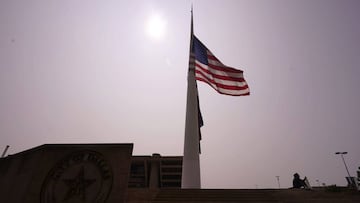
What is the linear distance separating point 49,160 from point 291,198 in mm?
9285

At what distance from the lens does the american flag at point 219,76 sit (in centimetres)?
1368

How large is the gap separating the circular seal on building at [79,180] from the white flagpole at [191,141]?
6.73 m

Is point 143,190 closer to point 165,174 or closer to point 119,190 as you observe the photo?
point 119,190

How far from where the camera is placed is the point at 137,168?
25.4m

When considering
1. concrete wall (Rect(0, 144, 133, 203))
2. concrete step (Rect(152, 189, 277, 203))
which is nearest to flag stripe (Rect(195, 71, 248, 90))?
concrete step (Rect(152, 189, 277, 203))

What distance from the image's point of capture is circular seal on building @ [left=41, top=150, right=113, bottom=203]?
212 inches

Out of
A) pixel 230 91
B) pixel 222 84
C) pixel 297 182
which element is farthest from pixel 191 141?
pixel 297 182

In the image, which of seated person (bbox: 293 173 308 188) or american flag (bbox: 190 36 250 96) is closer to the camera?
seated person (bbox: 293 173 308 188)

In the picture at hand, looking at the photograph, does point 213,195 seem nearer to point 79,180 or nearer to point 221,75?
point 79,180

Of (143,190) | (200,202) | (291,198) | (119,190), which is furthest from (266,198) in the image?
(119,190)

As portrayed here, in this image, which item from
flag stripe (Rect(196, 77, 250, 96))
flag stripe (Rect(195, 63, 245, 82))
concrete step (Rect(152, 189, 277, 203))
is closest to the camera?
concrete step (Rect(152, 189, 277, 203))

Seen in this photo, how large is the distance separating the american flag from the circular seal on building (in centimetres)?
917

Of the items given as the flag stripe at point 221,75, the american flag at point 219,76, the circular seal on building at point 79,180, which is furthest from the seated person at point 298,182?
the circular seal on building at point 79,180

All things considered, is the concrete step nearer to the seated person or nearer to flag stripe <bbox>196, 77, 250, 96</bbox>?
the seated person
